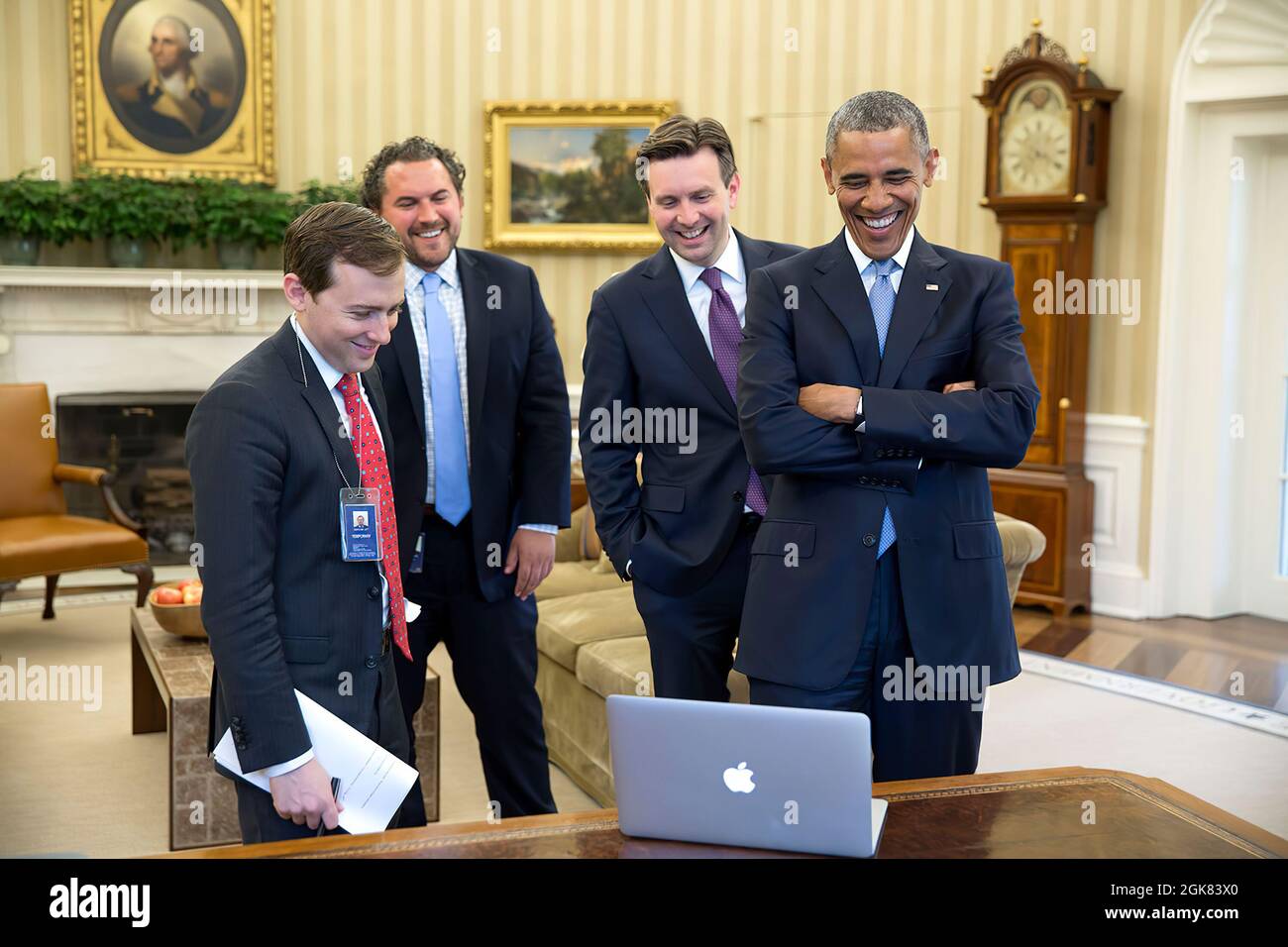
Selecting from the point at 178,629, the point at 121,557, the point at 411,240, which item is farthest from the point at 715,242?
the point at 121,557

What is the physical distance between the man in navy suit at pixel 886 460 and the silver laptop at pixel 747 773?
0.68 meters

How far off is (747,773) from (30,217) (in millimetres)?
7151

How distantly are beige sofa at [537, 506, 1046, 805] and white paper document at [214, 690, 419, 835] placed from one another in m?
1.76

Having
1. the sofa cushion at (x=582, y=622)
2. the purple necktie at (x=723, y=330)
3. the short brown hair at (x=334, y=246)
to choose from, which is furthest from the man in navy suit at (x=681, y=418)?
the sofa cushion at (x=582, y=622)

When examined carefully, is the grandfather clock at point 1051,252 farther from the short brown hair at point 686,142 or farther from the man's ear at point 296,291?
the man's ear at point 296,291

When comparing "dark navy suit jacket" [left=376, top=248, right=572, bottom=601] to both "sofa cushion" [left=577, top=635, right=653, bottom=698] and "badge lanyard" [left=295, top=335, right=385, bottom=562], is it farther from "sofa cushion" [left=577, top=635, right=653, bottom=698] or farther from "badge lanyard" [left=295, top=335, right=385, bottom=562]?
"sofa cushion" [left=577, top=635, right=653, bottom=698]

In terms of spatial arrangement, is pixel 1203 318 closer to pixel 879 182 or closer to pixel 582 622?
pixel 582 622

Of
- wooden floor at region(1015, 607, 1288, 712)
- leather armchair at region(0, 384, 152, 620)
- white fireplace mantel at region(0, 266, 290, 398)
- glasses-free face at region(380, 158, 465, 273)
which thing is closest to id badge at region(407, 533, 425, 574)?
glasses-free face at region(380, 158, 465, 273)

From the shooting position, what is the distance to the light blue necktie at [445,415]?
310 centimetres

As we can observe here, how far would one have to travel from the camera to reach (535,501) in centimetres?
324

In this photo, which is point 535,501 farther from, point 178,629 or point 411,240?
point 178,629

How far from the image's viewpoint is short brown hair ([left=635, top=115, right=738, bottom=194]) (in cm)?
285

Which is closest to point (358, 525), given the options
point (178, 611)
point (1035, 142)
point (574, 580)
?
point (178, 611)
